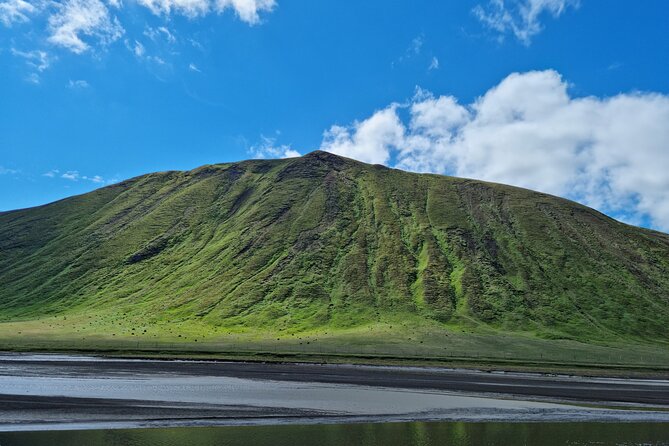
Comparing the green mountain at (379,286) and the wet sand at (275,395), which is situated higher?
the green mountain at (379,286)

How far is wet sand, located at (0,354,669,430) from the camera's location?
122ft

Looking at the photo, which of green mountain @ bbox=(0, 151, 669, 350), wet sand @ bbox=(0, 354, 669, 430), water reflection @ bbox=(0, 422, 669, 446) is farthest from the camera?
green mountain @ bbox=(0, 151, 669, 350)

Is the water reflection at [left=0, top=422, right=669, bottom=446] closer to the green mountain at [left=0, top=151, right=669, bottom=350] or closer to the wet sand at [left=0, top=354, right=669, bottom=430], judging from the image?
the wet sand at [left=0, top=354, right=669, bottom=430]

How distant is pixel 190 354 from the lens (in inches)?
3359

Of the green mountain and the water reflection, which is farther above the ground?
the green mountain

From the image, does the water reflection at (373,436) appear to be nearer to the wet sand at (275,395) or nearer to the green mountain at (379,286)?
the wet sand at (275,395)

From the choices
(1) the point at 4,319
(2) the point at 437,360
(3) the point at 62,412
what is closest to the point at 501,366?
(2) the point at 437,360

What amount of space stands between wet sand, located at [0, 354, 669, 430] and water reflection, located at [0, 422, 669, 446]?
2321mm

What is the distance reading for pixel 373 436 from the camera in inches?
1296

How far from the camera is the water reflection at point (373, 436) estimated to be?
29.7 meters

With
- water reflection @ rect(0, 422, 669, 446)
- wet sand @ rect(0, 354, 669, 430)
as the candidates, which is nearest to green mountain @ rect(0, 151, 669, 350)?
wet sand @ rect(0, 354, 669, 430)

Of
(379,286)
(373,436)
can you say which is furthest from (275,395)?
(379,286)

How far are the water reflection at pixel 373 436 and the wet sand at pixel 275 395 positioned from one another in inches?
91.4

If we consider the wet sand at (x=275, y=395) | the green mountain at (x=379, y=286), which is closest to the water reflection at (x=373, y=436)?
the wet sand at (x=275, y=395)
